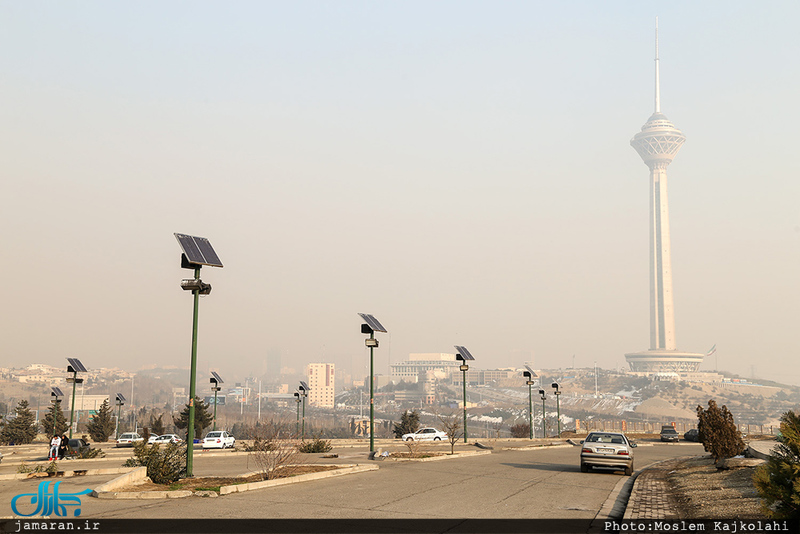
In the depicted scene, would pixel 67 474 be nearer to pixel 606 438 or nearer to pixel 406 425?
pixel 606 438

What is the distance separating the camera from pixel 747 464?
72.2ft

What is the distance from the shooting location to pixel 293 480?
767 inches

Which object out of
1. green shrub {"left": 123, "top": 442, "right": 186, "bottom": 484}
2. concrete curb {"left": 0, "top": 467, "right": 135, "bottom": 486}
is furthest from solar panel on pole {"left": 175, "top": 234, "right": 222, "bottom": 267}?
concrete curb {"left": 0, "top": 467, "right": 135, "bottom": 486}

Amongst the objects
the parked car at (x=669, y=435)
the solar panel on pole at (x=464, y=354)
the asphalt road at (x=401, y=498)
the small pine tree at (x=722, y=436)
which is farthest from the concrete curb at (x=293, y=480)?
the parked car at (x=669, y=435)

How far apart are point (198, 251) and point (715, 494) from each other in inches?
606

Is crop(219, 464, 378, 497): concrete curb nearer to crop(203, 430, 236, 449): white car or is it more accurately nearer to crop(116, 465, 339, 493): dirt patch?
crop(116, 465, 339, 493): dirt patch

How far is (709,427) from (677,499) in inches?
342

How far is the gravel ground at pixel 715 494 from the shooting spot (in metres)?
13.7

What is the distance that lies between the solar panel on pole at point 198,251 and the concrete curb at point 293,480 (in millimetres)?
6293

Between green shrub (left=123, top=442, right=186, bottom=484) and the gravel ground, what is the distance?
12.5 metres

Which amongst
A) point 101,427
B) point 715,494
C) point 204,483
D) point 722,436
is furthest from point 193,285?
point 101,427

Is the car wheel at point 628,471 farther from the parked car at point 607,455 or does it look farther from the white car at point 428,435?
the white car at point 428,435

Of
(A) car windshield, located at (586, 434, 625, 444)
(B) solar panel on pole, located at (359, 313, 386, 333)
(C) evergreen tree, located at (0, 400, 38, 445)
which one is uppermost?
(B) solar panel on pole, located at (359, 313, 386, 333)

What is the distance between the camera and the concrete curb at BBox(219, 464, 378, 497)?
55.2 feet
